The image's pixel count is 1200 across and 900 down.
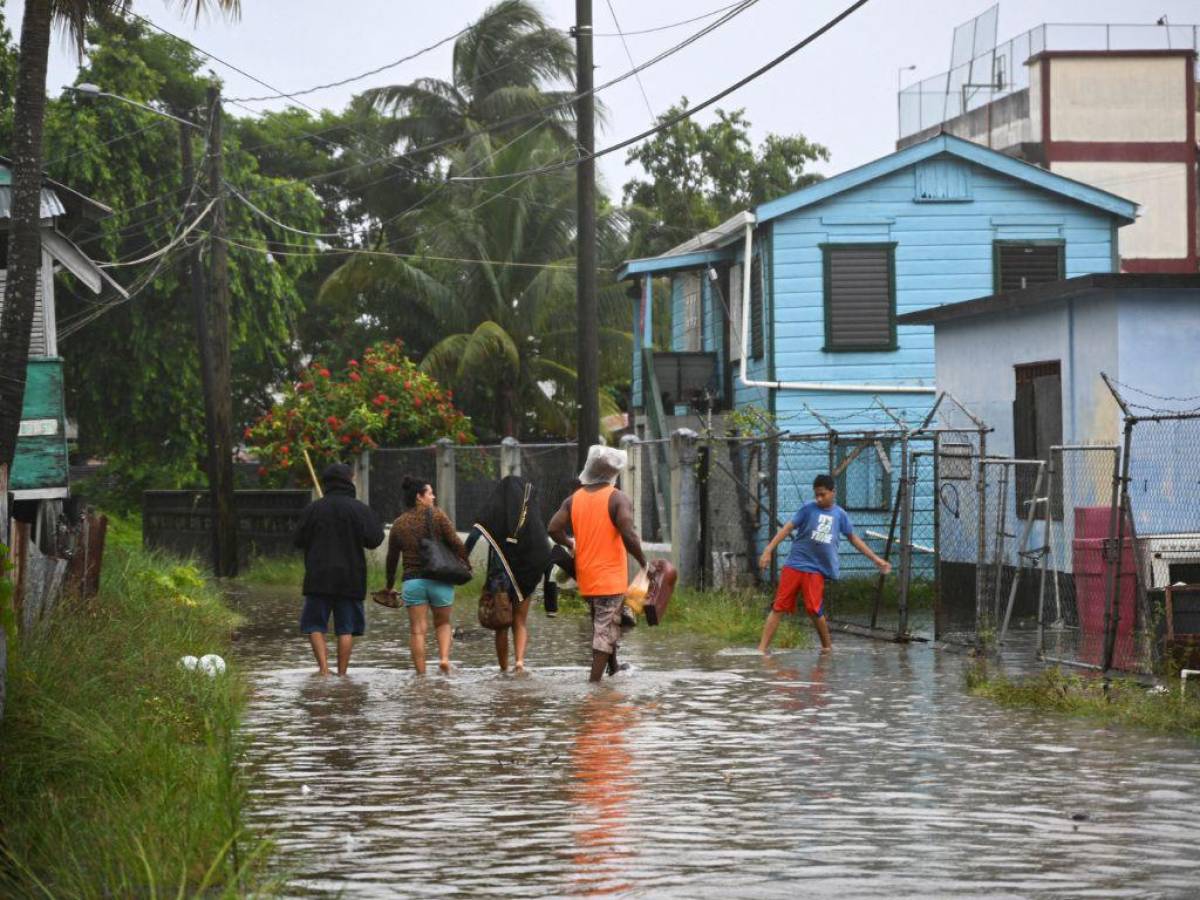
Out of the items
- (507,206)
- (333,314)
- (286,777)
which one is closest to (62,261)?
(286,777)

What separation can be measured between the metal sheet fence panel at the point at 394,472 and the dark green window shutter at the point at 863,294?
8898 mm

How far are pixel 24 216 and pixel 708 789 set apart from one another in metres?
11.0

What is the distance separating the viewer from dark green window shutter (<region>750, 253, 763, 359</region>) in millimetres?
29109

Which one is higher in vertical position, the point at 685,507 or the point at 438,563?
the point at 685,507

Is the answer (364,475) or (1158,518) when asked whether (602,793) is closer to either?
(1158,518)

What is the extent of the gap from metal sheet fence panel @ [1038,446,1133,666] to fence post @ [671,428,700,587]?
209 inches

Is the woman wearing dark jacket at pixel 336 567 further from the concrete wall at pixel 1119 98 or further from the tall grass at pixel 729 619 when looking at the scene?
the concrete wall at pixel 1119 98

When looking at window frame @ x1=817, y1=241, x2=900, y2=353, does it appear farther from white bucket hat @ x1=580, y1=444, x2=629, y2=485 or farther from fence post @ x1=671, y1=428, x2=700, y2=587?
white bucket hat @ x1=580, y1=444, x2=629, y2=485

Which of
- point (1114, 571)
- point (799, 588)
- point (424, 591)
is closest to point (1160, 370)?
point (799, 588)

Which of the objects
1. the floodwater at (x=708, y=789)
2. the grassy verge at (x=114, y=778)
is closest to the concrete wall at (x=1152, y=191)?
the floodwater at (x=708, y=789)

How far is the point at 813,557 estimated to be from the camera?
18.8 m

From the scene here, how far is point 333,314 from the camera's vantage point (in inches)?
2143

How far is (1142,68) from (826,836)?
1626 inches

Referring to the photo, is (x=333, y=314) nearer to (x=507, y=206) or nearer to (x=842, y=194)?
(x=507, y=206)
